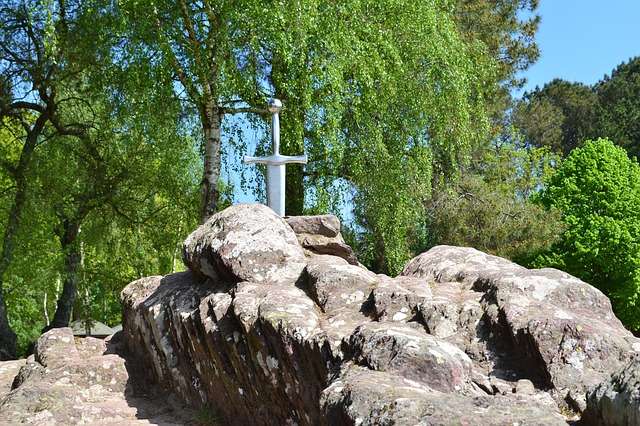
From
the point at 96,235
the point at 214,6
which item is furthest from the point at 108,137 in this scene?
the point at 214,6

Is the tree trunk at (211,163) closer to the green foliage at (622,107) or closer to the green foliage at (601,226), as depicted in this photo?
the green foliage at (601,226)

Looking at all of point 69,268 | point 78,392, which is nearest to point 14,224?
point 69,268

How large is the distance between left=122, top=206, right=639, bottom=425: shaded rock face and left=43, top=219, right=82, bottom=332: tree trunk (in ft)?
37.9

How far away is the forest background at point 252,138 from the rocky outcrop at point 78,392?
19.2ft

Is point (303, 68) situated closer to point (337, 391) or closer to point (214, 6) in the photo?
point (214, 6)

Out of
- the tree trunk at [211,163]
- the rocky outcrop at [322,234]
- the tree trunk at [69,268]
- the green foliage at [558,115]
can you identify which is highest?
the green foliage at [558,115]

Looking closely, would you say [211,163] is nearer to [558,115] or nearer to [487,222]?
[487,222]

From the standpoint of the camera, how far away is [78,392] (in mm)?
8805

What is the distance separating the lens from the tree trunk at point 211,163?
1553cm

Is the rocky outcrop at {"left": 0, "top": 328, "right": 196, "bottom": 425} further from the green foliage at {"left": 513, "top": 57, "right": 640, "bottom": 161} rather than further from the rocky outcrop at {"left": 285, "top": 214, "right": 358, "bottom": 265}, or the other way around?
the green foliage at {"left": 513, "top": 57, "right": 640, "bottom": 161}

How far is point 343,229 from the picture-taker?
66.5 ft

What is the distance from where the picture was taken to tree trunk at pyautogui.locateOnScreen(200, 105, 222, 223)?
15.5 meters

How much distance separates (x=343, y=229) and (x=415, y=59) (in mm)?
5272

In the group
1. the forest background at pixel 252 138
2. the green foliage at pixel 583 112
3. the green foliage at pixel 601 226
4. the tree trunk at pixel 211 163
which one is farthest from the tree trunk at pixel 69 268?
the green foliage at pixel 583 112
